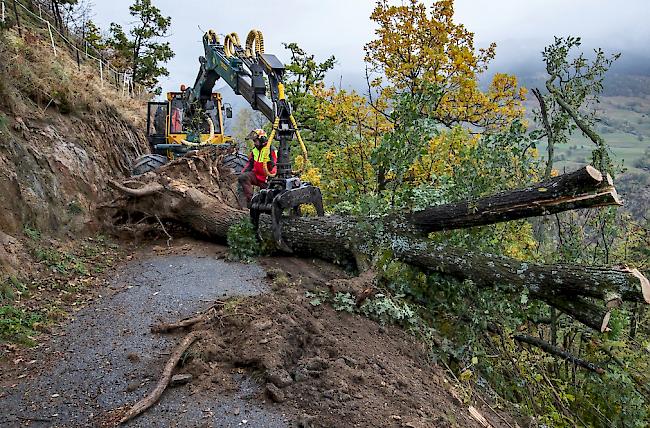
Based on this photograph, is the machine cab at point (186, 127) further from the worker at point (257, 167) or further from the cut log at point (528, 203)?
the cut log at point (528, 203)

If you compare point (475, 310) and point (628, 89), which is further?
point (628, 89)

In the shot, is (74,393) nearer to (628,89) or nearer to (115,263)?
(115,263)

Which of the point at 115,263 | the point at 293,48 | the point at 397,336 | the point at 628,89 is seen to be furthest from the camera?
the point at 628,89

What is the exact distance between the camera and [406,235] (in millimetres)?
5785

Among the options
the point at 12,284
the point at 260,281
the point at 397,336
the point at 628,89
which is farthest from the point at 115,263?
the point at 628,89

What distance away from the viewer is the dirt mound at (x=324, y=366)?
11.4ft

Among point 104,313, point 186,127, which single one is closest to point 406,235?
point 104,313

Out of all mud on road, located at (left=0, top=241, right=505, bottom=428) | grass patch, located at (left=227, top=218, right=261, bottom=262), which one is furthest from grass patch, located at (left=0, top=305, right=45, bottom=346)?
grass patch, located at (left=227, top=218, right=261, bottom=262)

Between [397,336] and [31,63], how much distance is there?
6.94 m

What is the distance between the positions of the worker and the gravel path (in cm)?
234

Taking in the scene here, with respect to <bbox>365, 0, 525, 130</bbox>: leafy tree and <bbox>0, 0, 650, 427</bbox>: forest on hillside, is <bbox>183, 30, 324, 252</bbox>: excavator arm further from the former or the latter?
<bbox>365, 0, 525, 130</bbox>: leafy tree

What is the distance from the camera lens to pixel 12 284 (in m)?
5.01

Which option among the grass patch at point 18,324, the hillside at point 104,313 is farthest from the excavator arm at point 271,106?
the grass patch at point 18,324

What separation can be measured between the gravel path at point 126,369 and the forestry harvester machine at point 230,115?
4.30 feet
